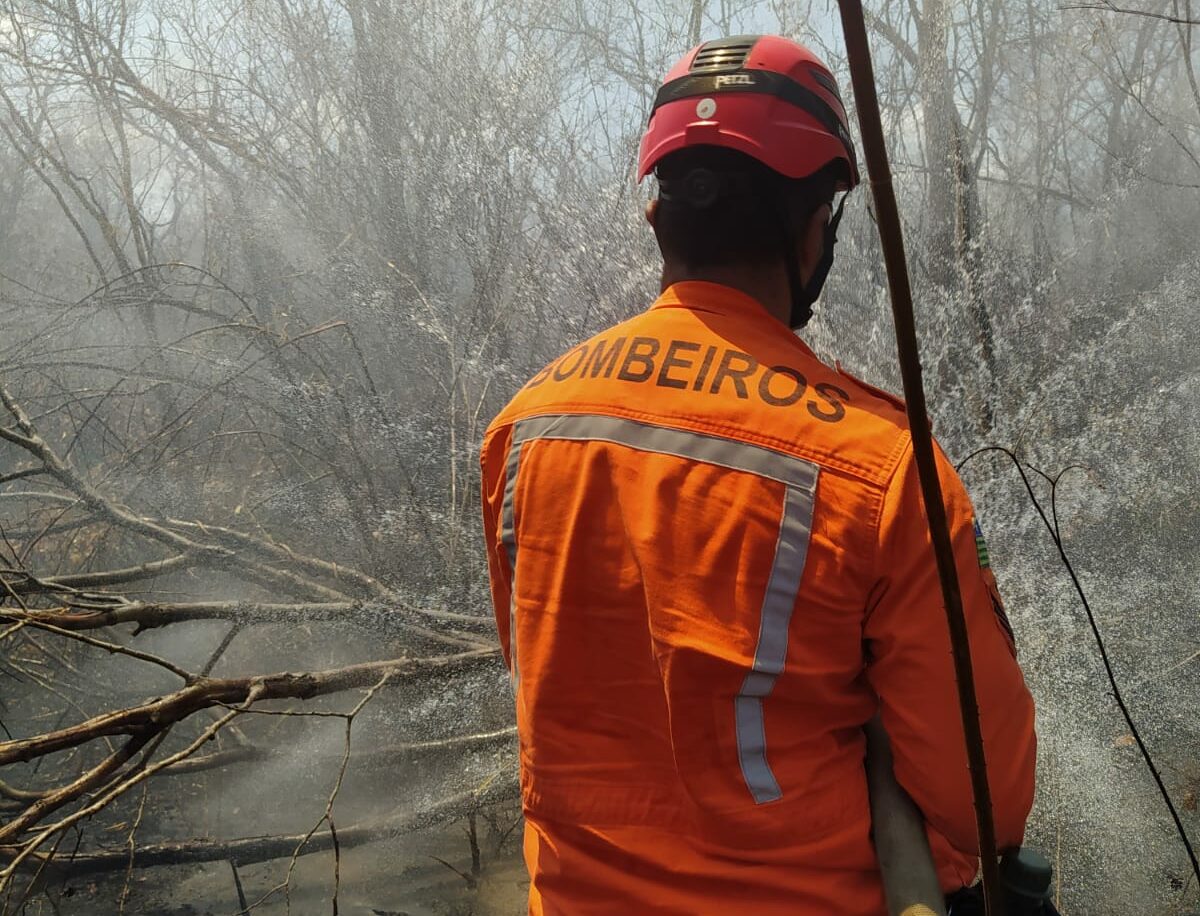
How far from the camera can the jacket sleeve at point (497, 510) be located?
1397mm

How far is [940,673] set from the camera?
1.10 meters

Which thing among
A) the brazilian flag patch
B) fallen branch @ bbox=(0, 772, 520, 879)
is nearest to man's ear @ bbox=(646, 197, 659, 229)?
the brazilian flag patch

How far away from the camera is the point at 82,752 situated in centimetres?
471

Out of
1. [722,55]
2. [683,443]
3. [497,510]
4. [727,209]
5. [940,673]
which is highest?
[722,55]

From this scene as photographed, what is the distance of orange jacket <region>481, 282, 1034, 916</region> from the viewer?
3.55 ft

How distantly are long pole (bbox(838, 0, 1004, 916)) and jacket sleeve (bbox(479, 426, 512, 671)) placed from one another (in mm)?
710

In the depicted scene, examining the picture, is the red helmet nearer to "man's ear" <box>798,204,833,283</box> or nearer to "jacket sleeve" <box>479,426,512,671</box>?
→ "man's ear" <box>798,204,833,283</box>

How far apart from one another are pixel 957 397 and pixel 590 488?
435 cm

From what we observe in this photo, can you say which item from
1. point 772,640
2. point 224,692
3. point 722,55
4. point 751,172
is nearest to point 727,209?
point 751,172

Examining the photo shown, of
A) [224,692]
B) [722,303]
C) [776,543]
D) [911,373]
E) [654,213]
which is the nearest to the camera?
[911,373]

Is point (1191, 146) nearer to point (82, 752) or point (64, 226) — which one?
point (82, 752)

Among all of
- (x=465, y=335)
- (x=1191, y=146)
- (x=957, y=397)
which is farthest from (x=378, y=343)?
(x=1191, y=146)

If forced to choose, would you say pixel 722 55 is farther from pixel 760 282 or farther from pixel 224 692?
pixel 224 692

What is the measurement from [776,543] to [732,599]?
0.09 metres
